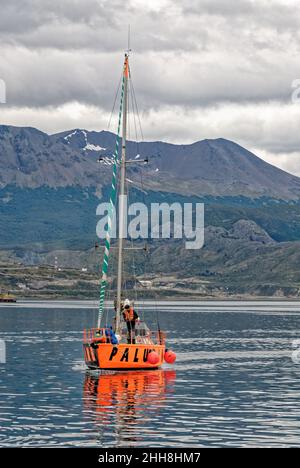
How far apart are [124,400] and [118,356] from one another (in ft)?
52.9

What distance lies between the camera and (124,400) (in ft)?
221

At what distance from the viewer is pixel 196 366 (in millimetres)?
97625

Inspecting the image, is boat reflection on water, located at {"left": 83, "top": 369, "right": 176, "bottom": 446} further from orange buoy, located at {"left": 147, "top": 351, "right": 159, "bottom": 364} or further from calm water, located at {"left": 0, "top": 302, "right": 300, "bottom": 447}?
orange buoy, located at {"left": 147, "top": 351, "right": 159, "bottom": 364}

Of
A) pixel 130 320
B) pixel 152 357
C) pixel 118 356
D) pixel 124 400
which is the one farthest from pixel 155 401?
pixel 152 357

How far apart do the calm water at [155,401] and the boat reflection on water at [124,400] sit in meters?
0.06

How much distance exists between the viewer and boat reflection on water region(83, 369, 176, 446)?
53.0 metres

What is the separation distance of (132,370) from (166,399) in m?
16.7

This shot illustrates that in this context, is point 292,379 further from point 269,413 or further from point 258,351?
point 258,351

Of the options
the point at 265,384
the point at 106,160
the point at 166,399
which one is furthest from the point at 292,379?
the point at 106,160

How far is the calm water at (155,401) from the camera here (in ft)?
169

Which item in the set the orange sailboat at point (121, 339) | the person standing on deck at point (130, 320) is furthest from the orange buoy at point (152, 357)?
the person standing on deck at point (130, 320)

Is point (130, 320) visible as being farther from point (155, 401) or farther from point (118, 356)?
point (155, 401)

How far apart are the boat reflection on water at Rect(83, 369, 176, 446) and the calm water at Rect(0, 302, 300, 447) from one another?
60 mm

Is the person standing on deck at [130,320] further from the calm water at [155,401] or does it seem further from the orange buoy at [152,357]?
the calm water at [155,401]
